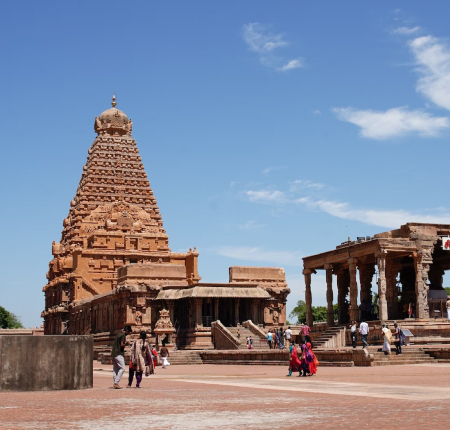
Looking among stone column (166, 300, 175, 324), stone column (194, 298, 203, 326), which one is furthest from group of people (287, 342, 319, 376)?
stone column (166, 300, 175, 324)

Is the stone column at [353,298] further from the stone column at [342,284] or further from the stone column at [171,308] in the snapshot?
the stone column at [171,308]

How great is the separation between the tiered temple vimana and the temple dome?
0.13 meters

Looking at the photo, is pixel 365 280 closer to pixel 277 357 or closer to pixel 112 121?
pixel 277 357

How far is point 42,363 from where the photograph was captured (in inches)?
663

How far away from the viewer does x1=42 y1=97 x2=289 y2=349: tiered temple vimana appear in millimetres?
55031

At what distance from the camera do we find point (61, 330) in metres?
77.4

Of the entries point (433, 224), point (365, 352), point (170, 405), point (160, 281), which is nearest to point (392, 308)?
point (433, 224)

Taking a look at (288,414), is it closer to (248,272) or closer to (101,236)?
(248,272)

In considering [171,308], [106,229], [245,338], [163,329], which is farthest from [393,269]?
[106,229]

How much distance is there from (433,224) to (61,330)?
4907cm

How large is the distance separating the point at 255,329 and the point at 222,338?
3.25 m

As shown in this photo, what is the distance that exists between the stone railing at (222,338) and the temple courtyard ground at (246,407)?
28589mm

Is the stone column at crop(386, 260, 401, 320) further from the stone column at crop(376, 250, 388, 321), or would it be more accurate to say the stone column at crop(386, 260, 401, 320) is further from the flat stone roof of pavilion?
the stone column at crop(376, 250, 388, 321)

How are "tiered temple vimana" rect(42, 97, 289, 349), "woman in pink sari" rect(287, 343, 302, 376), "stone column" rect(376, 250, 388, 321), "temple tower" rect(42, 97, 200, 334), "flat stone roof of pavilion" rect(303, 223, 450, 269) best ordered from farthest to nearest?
"temple tower" rect(42, 97, 200, 334), "tiered temple vimana" rect(42, 97, 289, 349), "flat stone roof of pavilion" rect(303, 223, 450, 269), "stone column" rect(376, 250, 388, 321), "woman in pink sari" rect(287, 343, 302, 376)
